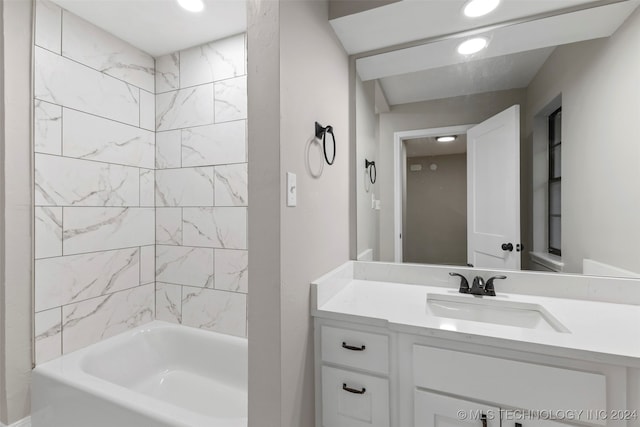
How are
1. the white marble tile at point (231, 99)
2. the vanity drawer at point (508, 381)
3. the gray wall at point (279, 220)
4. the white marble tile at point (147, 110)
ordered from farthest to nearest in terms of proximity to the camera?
the white marble tile at point (147, 110) < the white marble tile at point (231, 99) < the gray wall at point (279, 220) < the vanity drawer at point (508, 381)

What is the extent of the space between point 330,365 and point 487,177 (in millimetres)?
1288

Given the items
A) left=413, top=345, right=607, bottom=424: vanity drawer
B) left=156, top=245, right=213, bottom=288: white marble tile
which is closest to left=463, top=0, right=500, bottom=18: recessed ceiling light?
left=413, top=345, right=607, bottom=424: vanity drawer

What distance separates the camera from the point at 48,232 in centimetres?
175

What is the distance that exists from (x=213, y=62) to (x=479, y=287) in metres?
2.26

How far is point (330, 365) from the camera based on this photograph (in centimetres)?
131

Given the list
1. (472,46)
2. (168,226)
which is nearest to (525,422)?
(472,46)

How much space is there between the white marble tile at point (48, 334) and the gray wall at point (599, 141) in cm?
Answer: 285

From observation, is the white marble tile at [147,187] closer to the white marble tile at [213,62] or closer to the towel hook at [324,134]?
the white marble tile at [213,62]

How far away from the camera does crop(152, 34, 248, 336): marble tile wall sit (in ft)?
6.92

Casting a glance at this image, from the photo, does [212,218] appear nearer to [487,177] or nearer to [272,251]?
[272,251]

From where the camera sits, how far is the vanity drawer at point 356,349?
1210 mm

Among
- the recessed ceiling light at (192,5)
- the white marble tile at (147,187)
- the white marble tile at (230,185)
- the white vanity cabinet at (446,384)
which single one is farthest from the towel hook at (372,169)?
the white marble tile at (147,187)

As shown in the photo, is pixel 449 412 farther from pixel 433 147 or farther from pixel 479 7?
pixel 479 7

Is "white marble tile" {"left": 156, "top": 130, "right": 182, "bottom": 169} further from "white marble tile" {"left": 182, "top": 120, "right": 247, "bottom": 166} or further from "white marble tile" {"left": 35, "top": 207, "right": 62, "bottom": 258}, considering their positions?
"white marble tile" {"left": 35, "top": 207, "right": 62, "bottom": 258}
